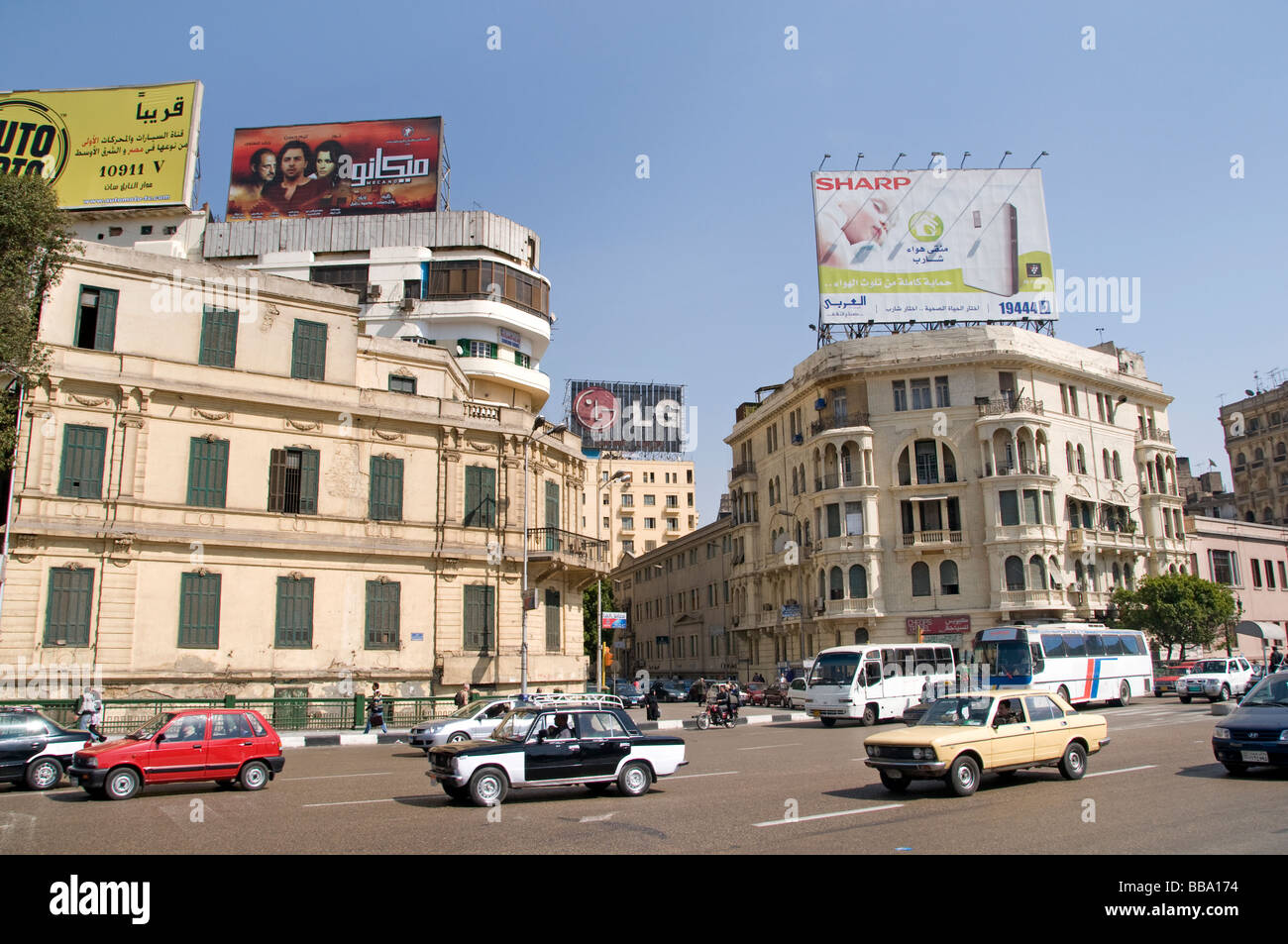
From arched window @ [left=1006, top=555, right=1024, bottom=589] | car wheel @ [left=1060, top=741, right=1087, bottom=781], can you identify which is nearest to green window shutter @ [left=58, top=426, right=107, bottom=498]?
car wheel @ [left=1060, top=741, right=1087, bottom=781]

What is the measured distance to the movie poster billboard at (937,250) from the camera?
2063 inches

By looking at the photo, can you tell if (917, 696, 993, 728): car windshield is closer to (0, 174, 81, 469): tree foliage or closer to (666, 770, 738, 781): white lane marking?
(666, 770, 738, 781): white lane marking

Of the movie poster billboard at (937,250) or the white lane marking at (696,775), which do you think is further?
the movie poster billboard at (937,250)

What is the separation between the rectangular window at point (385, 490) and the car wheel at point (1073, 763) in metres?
24.1

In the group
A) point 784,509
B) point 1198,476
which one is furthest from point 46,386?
point 1198,476

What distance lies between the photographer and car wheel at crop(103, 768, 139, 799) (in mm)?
14664

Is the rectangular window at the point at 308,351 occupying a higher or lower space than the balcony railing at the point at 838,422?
lower

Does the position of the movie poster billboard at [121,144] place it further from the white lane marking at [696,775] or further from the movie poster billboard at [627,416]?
the movie poster billboard at [627,416]

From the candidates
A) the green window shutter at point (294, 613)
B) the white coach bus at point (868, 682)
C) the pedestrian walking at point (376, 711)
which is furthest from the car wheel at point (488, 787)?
the white coach bus at point (868, 682)

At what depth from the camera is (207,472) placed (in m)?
29.1

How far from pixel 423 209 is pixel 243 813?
46738 mm

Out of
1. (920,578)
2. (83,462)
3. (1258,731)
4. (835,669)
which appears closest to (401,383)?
(83,462)

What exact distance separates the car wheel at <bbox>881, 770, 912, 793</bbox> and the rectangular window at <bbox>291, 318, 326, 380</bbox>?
25.1 m
